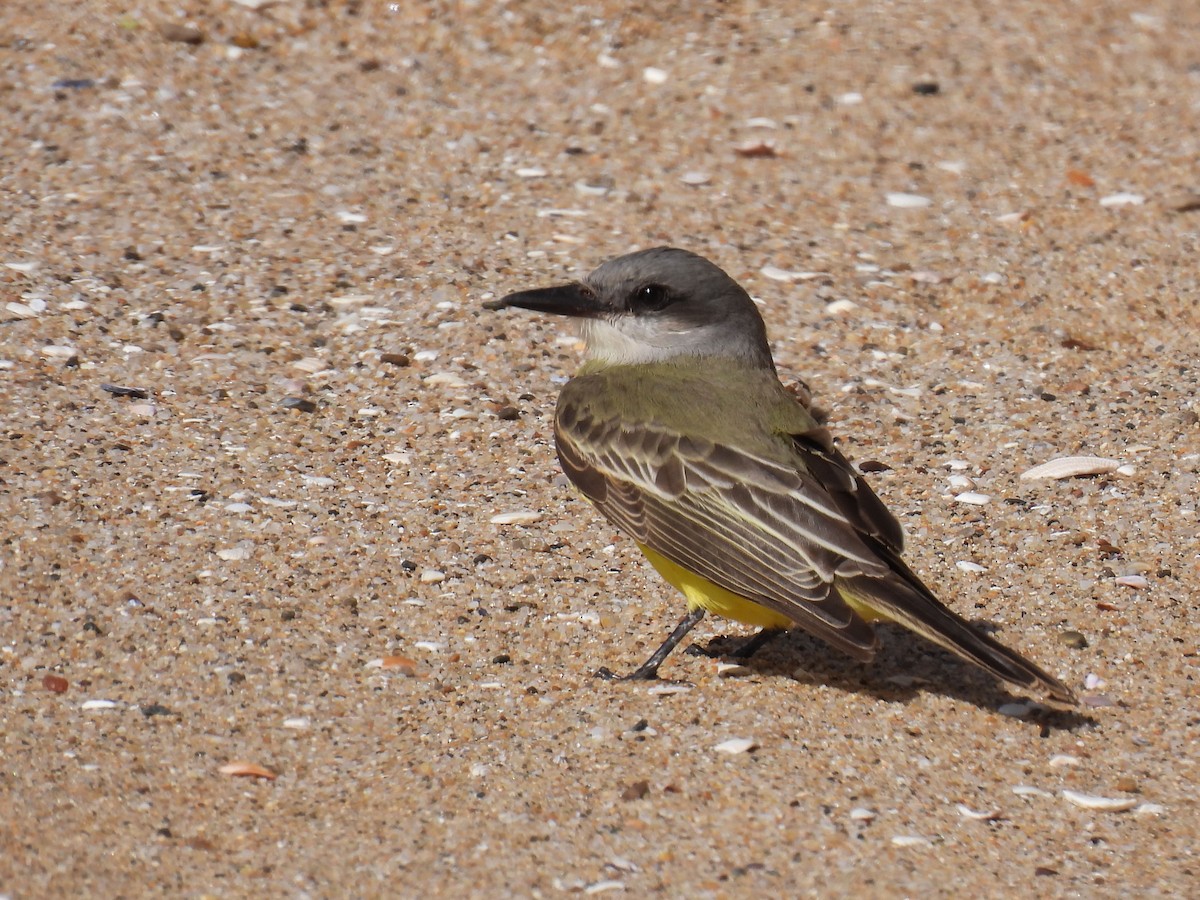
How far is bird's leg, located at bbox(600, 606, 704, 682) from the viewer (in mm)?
5180

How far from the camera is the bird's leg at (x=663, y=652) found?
5180mm

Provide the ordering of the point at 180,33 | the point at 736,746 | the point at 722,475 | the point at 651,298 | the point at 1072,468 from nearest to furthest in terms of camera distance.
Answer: the point at 736,746
the point at 722,475
the point at 651,298
the point at 1072,468
the point at 180,33

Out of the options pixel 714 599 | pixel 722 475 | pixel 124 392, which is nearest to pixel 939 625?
pixel 714 599

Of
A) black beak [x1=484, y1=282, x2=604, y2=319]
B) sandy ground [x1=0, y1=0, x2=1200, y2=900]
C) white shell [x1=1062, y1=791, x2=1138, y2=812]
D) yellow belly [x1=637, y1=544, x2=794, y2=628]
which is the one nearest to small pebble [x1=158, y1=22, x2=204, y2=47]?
sandy ground [x1=0, y1=0, x2=1200, y2=900]

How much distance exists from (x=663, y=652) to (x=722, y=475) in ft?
2.00

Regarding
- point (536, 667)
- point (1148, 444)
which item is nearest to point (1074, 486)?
point (1148, 444)

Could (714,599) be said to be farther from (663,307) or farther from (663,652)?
(663,307)

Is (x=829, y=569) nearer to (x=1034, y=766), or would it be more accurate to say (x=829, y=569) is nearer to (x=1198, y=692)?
(x=1034, y=766)

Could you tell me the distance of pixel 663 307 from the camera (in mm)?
5773

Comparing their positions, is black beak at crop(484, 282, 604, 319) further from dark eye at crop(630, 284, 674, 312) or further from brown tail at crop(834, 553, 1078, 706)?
brown tail at crop(834, 553, 1078, 706)

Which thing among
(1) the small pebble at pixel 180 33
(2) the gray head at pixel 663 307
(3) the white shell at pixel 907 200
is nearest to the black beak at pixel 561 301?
(2) the gray head at pixel 663 307

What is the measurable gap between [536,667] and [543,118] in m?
4.66

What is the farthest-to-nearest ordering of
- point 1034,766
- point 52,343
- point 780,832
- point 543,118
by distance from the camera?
point 543,118, point 52,343, point 1034,766, point 780,832

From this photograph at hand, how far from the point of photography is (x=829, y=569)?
15.7ft
